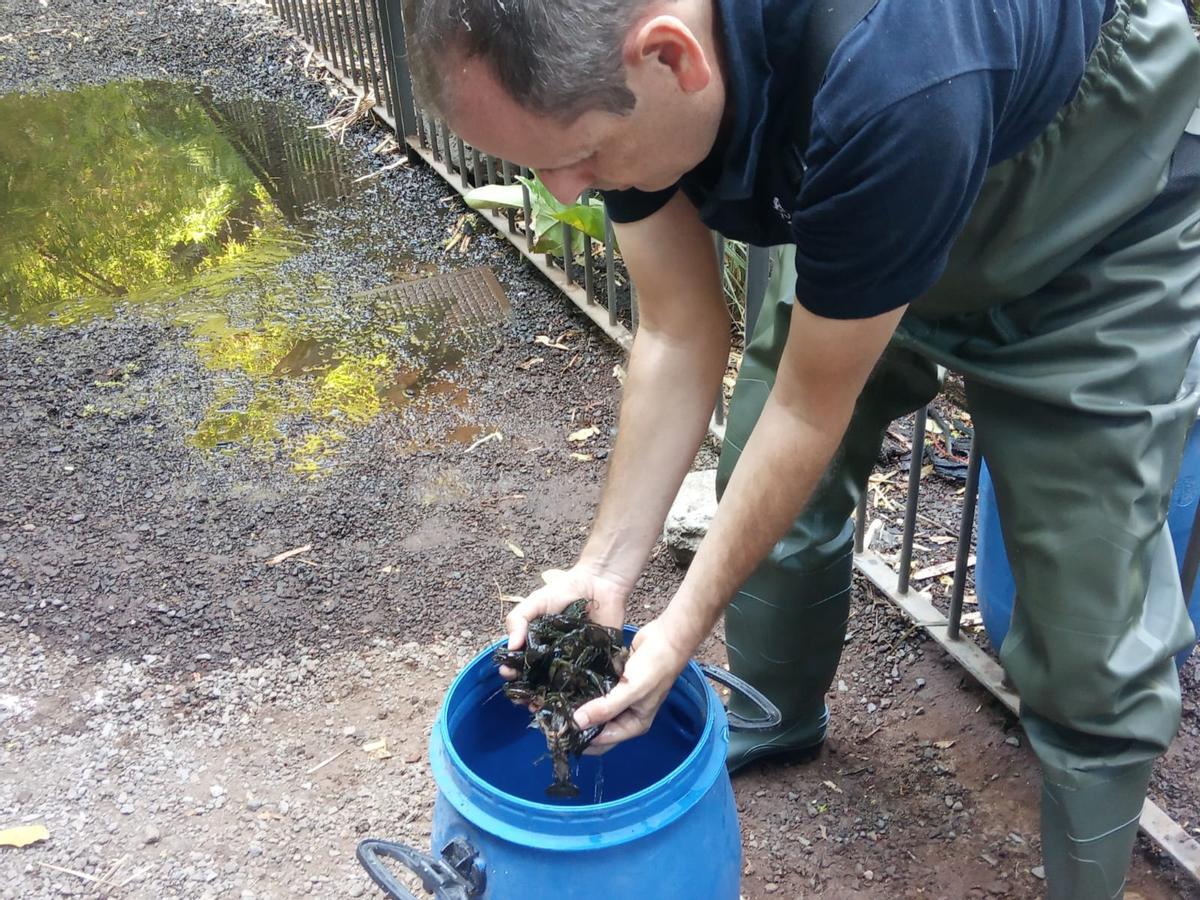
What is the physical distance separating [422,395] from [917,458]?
1.94m

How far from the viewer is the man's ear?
3.87ft

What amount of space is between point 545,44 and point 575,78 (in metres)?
0.05

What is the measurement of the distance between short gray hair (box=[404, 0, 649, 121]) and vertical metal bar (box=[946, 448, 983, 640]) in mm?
1395

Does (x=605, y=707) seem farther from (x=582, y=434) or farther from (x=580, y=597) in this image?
(x=582, y=434)

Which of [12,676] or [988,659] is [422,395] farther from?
[988,659]

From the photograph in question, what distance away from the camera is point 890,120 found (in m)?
1.16

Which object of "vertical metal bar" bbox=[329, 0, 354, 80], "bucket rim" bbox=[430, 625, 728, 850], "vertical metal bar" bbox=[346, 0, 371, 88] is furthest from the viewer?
"vertical metal bar" bbox=[329, 0, 354, 80]

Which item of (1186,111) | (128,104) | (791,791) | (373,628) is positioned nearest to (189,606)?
(373,628)

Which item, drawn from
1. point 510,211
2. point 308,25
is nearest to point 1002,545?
point 510,211

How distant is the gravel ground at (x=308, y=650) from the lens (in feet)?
7.43

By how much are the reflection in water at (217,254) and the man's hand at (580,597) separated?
191cm

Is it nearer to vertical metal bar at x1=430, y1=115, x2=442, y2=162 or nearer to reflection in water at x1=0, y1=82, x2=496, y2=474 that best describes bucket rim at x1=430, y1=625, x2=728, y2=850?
reflection in water at x1=0, y1=82, x2=496, y2=474

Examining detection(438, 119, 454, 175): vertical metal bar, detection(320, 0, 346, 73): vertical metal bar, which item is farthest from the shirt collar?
detection(320, 0, 346, 73): vertical metal bar

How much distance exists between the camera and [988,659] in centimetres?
255
